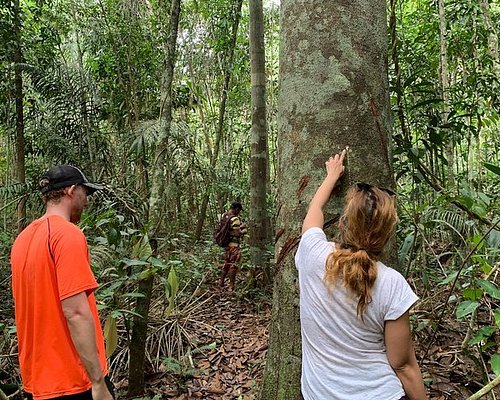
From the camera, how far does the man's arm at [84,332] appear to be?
2096mm

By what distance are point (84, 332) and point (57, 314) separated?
0.50 ft

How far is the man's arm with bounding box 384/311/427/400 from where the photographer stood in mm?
1546

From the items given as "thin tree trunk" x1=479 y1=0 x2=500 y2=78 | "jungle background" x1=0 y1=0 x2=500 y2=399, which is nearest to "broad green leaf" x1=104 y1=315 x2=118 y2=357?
"jungle background" x1=0 y1=0 x2=500 y2=399

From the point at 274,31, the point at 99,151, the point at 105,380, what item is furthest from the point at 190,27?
the point at 105,380

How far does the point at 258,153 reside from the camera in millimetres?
6691

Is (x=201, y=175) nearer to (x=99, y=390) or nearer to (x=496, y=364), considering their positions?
(x=99, y=390)

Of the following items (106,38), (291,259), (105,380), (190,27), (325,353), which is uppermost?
(190,27)

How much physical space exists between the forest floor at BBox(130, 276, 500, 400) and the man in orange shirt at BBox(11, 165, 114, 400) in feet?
5.81

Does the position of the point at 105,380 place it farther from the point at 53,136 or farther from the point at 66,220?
the point at 53,136

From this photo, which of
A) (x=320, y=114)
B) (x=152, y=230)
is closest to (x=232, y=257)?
(x=152, y=230)

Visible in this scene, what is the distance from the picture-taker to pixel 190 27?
38.0 ft

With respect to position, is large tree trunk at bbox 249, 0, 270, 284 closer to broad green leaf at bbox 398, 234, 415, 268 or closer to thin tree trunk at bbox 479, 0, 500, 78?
thin tree trunk at bbox 479, 0, 500, 78

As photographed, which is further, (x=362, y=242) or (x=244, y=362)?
(x=244, y=362)

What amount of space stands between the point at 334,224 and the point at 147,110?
28.2 feet
